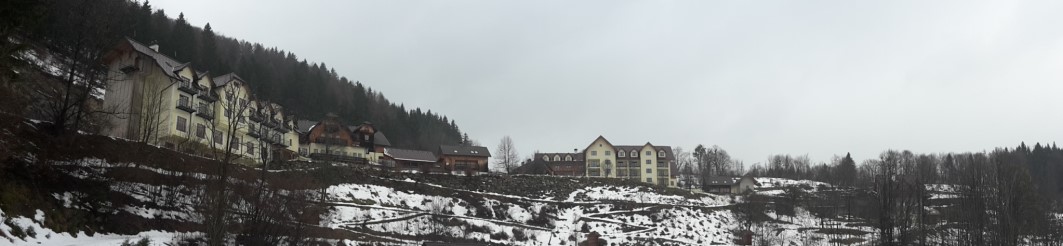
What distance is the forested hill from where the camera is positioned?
8281 cm

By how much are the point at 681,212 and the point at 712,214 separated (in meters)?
4.09

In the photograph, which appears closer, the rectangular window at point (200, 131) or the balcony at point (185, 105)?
the balcony at point (185, 105)

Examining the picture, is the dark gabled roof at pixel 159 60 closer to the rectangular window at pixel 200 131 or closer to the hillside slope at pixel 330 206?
the rectangular window at pixel 200 131

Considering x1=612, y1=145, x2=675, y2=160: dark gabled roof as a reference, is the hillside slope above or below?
below

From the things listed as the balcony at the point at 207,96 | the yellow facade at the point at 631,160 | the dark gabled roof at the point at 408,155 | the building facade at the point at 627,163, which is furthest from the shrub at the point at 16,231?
the yellow facade at the point at 631,160

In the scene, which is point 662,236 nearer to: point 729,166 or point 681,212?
point 681,212

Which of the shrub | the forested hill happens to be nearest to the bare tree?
the forested hill

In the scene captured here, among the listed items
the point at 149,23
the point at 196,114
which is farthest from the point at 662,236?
the point at 149,23

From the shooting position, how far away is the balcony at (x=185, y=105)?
4894 centimetres

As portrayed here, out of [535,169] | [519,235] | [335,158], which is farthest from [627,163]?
[519,235]

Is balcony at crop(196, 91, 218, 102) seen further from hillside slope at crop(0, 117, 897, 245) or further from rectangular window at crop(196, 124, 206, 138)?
hillside slope at crop(0, 117, 897, 245)

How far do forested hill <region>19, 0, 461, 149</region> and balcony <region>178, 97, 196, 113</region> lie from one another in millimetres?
7006

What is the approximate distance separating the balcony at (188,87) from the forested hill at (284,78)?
20.2ft

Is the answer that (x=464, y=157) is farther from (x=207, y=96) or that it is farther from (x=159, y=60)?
(x=159, y=60)
